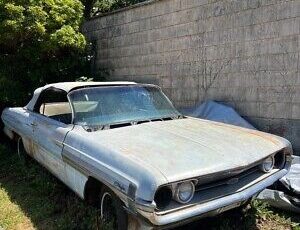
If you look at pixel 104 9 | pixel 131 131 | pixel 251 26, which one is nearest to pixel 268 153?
pixel 131 131

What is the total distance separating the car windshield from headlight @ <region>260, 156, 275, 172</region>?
1374 mm

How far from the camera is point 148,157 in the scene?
328 cm

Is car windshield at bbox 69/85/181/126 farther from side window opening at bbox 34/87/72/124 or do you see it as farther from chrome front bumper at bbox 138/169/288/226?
chrome front bumper at bbox 138/169/288/226

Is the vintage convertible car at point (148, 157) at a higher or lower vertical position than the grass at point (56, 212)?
higher

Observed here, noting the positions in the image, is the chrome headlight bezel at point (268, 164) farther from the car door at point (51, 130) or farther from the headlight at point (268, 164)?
the car door at point (51, 130)

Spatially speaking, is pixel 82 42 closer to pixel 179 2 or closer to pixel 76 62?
pixel 76 62

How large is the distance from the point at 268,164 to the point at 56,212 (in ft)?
8.07

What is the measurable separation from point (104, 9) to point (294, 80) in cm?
1338

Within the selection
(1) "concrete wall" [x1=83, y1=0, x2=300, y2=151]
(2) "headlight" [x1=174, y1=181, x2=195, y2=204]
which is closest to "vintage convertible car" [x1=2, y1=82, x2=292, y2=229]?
(2) "headlight" [x1=174, y1=181, x2=195, y2=204]

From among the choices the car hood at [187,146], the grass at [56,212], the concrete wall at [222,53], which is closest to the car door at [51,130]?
the grass at [56,212]

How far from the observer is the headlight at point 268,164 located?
3.78m

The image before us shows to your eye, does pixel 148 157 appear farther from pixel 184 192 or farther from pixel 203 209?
pixel 203 209

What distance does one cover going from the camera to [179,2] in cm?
755

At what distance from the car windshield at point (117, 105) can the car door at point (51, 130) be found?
0.25 m
